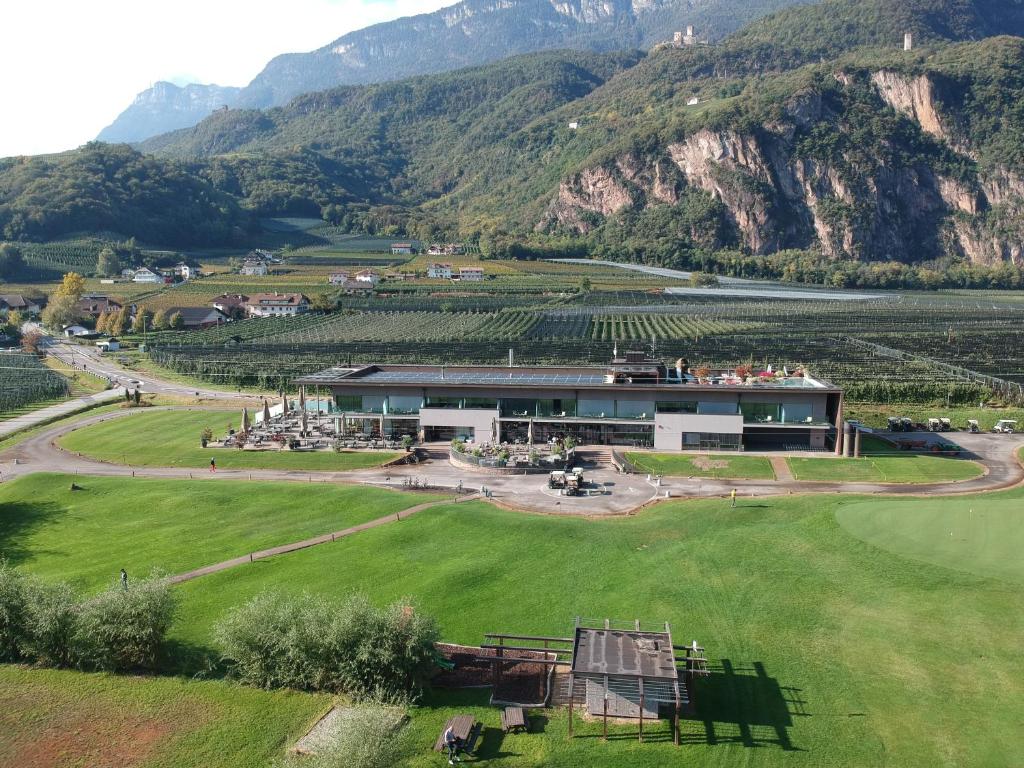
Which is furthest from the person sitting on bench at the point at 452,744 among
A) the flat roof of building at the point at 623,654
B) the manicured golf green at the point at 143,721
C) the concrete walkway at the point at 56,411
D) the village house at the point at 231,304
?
the village house at the point at 231,304

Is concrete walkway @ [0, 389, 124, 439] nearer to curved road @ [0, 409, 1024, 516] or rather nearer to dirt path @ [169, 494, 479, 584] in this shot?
curved road @ [0, 409, 1024, 516]

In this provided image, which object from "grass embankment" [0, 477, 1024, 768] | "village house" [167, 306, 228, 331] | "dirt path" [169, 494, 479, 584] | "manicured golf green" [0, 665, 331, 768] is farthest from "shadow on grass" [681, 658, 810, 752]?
"village house" [167, 306, 228, 331]

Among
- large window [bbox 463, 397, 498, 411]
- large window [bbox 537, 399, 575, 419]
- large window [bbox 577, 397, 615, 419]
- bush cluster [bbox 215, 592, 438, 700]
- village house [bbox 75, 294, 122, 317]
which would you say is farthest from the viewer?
village house [bbox 75, 294, 122, 317]

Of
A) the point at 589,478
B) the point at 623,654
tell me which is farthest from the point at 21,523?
the point at 623,654

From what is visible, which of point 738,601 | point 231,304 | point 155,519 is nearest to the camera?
point 738,601

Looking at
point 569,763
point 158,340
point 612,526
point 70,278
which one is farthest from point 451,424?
point 70,278

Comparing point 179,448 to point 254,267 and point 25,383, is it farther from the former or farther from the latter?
point 254,267
